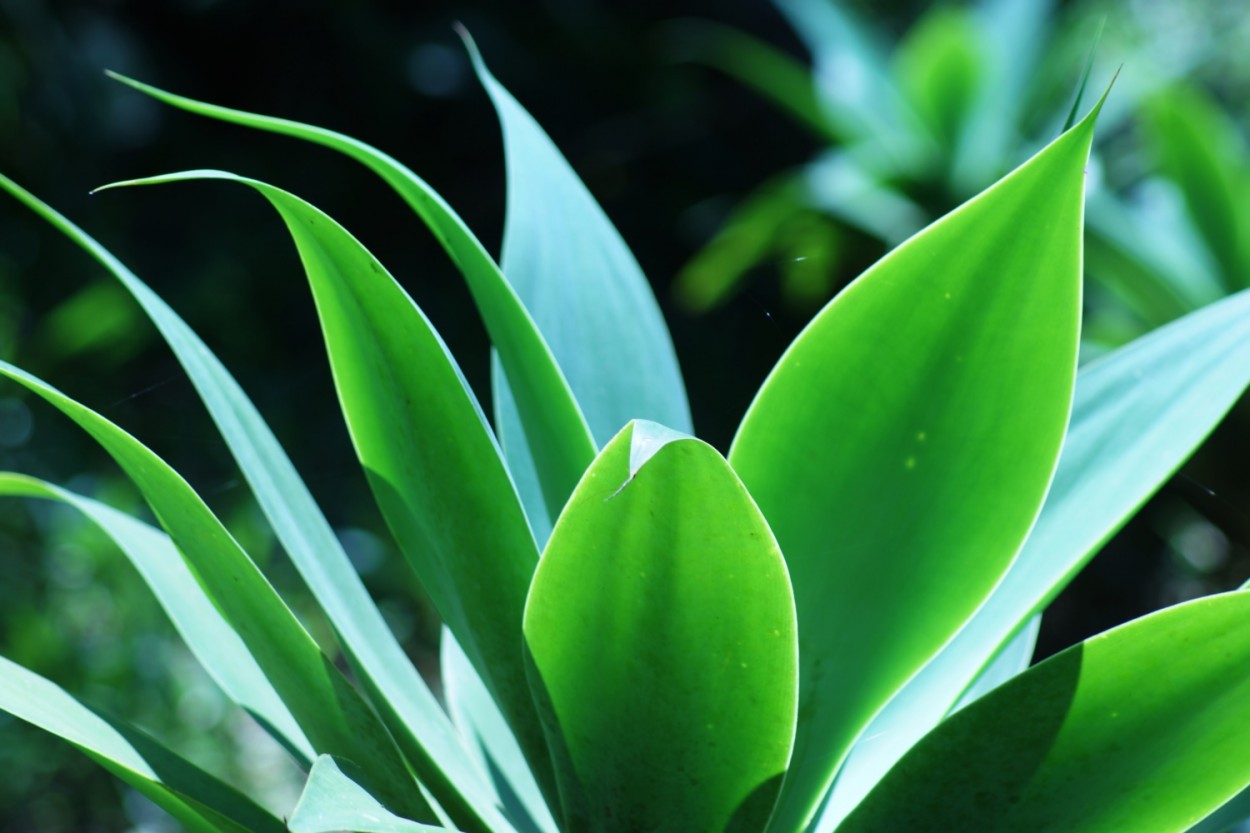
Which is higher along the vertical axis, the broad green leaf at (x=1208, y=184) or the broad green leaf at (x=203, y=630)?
the broad green leaf at (x=1208, y=184)

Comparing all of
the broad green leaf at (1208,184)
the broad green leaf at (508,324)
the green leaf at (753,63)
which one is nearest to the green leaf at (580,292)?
the broad green leaf at (508,324)

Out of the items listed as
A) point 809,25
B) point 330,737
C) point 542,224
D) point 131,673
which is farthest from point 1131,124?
point 330,737

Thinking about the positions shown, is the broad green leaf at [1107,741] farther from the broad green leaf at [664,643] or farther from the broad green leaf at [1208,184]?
the broad green leaf at [1208,184]

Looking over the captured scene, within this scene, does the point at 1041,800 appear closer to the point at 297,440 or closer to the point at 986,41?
the point at 986,41

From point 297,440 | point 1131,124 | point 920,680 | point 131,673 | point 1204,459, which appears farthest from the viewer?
point 1131,124

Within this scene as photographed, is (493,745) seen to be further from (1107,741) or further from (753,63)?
(753,63)

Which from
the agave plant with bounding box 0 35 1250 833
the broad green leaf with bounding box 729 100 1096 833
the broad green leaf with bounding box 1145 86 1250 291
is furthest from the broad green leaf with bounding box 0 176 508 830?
the broad green leaf with bounding box 1145 86 1250 291
